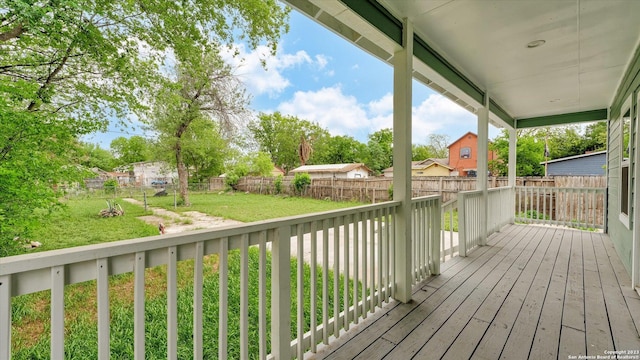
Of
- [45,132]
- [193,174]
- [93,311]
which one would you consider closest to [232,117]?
[193,174]

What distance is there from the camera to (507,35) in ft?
8.02

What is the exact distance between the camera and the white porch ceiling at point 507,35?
2.00m

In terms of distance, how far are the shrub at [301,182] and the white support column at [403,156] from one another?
6.13 m

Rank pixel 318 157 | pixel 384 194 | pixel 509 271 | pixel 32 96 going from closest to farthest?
pixel 32 96
pixel 509 271
pixel 384 194
pixel 318 157

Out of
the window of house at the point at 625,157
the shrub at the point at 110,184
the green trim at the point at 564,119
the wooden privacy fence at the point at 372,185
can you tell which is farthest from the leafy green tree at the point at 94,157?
the green trim at the point at 564,119

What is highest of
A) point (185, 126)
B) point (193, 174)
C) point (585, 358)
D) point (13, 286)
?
point (185, 126)

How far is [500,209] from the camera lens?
5.10 meters

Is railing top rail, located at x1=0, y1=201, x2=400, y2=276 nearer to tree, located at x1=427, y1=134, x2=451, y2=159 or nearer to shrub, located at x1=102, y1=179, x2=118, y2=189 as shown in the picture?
shrub, located at x1=102, y1=179, x2=118, y2=189

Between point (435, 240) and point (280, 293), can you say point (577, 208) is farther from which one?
point (280, 293)

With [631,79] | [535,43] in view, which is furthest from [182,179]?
[631,79]

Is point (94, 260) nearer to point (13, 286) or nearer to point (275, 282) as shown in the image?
point (13, 286)

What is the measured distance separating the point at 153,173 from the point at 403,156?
16.6 feet

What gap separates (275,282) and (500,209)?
5255 millimetres

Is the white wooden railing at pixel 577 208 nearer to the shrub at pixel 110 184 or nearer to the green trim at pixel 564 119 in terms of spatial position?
the green trim at pixel 564 119
